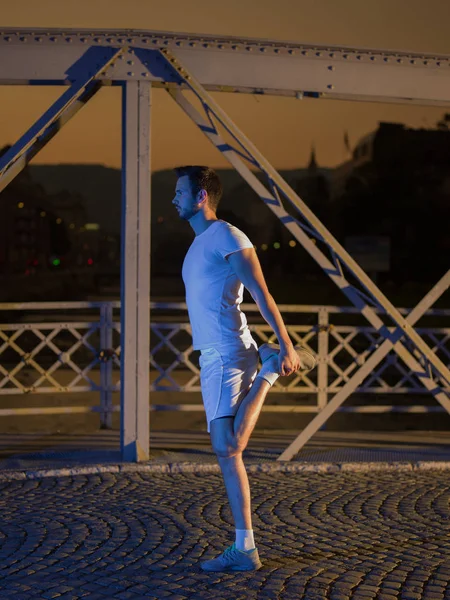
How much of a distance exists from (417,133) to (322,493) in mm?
87730

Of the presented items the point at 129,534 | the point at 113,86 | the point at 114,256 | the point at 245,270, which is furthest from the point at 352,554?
the point at 114,256

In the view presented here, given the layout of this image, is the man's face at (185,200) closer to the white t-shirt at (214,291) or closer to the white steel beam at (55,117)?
the white t-shirt at (214,291)

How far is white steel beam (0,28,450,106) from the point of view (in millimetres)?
10125

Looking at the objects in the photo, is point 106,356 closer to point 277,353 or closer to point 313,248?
point 313,248

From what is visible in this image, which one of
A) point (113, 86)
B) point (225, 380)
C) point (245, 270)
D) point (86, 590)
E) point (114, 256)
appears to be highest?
point (114, 256)

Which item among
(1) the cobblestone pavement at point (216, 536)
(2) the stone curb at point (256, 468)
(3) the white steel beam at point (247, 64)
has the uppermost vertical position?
(3) the white steel beam at point (247, 64)

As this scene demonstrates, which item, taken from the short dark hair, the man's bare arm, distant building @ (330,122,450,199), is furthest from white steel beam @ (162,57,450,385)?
distant building @ (330,122,450,199)

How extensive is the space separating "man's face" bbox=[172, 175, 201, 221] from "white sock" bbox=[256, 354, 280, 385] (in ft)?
3.11

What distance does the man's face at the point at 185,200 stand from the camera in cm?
663

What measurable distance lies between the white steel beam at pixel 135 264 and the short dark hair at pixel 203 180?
3560 mm

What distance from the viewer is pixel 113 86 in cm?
1046

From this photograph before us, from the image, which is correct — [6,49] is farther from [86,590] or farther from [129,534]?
[86,590]

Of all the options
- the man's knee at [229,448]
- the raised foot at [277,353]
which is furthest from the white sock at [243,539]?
the raised foot at [277,353]

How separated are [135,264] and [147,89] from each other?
60.2 inches
